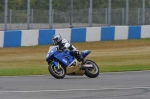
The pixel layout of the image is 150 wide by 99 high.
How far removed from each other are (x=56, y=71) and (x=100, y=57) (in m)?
9.84

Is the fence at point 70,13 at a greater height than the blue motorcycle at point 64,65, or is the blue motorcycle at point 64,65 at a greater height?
the fence at point 70,13

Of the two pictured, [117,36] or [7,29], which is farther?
[117,36]

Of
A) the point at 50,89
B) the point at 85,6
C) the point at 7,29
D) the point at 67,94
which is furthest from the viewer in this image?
the point at 85,6

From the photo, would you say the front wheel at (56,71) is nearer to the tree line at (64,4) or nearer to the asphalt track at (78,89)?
the asphalt track at (78,89)

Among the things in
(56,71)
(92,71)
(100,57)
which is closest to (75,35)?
(100,57)

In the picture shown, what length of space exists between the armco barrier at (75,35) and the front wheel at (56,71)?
11.1 meters

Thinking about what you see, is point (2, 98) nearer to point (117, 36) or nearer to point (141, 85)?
point (141, 85)

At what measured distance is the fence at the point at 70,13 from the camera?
1053 inches

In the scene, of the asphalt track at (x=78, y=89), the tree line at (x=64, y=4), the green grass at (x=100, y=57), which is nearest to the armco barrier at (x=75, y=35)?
the green grass at (x=100, y=57)

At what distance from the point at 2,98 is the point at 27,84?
2.91 metres

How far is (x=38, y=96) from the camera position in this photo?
10.4 metres

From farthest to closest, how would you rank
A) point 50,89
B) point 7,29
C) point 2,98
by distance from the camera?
point 7,29 < point 50,89 < point 2,98

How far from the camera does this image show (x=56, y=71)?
49.1 feet

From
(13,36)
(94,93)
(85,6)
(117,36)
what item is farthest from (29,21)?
(94,93)
